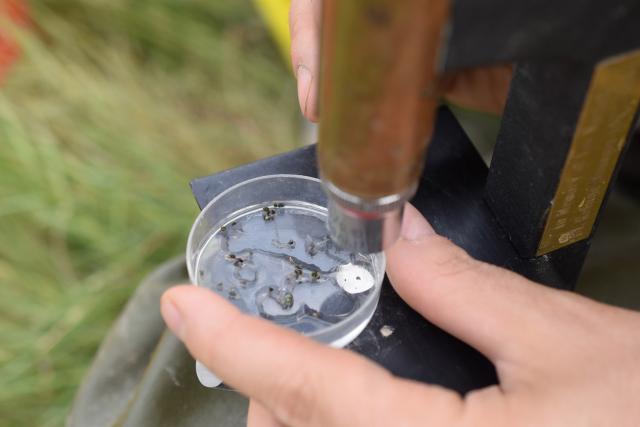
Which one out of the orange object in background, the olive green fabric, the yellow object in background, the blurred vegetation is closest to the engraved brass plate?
the olive green fabric

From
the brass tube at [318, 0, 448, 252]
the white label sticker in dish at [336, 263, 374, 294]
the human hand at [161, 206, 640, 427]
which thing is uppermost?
the brass tube at [318, 0, 448, 252]

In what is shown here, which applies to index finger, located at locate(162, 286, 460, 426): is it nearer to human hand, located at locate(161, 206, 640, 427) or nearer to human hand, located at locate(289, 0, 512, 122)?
human hand, located at locate(161, 206, 640, 427)

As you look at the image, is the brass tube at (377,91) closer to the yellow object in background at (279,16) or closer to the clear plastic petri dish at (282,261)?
the clear plastic petri dish at (282,261)

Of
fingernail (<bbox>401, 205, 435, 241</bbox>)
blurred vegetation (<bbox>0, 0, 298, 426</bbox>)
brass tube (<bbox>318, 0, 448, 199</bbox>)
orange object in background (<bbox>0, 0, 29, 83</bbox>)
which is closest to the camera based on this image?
brass tube (<bbox>318, 0, 448, 199</bbox>)

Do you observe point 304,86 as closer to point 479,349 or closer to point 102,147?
point 479,349

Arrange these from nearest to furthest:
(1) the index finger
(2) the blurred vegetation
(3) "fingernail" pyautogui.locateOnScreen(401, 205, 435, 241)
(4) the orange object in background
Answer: (1) the index finger, (3) "fingernail" pyautogui.locateOnScreen(401, 205, 435, 241), (2) the blurred vegetation, (4) the orange object in background

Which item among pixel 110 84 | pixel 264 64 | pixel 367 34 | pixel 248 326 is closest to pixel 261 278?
pixel 248 326

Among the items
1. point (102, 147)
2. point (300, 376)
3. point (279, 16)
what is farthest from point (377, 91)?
point (102, 147)

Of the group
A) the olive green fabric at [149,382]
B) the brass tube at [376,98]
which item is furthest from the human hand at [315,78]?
the olive green fabric at [149,382]
